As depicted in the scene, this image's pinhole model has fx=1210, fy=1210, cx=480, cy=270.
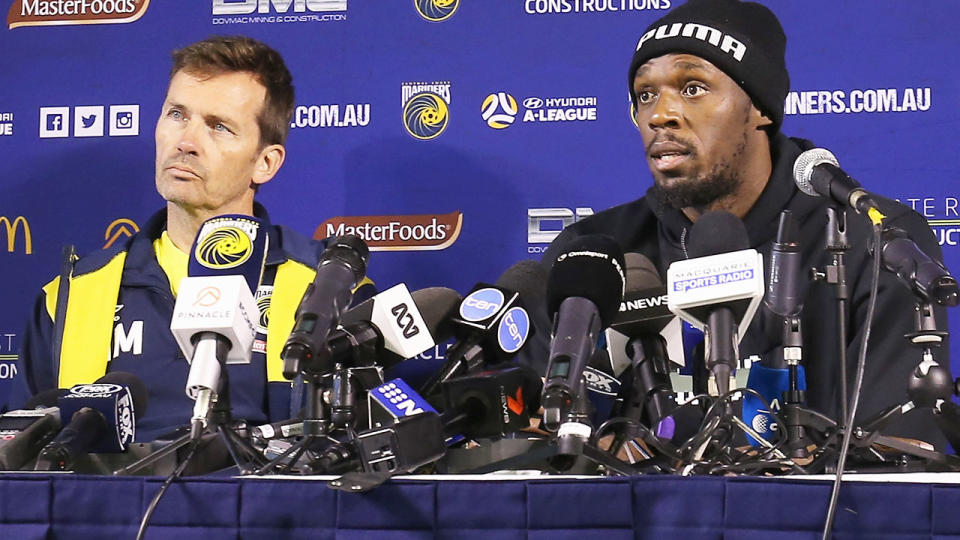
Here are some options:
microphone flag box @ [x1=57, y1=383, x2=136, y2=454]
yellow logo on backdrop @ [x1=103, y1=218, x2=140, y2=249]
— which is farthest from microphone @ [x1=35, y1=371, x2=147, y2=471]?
yellow logo on backdrop @ [x1=103, y1=218, x2=140, y2=249]

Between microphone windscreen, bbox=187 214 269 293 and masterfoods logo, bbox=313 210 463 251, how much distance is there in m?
1.37

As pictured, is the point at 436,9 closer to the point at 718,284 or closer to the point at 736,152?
the point at 736,152

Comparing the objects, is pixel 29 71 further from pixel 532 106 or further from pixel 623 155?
pixel 623 155

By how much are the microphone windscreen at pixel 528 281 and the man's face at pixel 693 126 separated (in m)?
0.57

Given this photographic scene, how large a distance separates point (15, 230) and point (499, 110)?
1479 millimetres

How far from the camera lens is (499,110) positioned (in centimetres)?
340

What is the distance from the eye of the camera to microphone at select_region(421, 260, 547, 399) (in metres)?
→ 2.19

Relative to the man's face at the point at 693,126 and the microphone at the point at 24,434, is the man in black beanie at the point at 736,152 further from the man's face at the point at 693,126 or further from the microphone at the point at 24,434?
the microphone at the point at 24,434

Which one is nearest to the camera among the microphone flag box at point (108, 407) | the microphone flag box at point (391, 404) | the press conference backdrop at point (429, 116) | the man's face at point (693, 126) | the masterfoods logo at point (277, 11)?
the microphone flag box at point (391, 404)

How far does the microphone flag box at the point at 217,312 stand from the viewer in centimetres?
178

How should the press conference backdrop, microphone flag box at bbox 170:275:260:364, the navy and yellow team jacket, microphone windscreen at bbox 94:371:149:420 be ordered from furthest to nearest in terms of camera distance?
the press conference backdrop, the navy and yellow team jacket, microphone windscreen at bbox 94:371:149:420, microphone flag box at bbox 170:275:260:364

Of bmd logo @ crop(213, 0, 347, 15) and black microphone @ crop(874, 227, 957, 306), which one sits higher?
bmd logo @ crop(213, 0, 347, 15)

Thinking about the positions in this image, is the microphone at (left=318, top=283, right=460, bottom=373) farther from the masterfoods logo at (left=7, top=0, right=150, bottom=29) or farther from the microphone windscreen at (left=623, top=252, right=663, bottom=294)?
the masterfoods logo at (left=7, top=0, right=150, bottom=29)

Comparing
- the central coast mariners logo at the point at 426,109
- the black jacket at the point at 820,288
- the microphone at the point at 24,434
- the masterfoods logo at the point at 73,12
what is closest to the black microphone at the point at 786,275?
the black jacket at the point at 820,288
